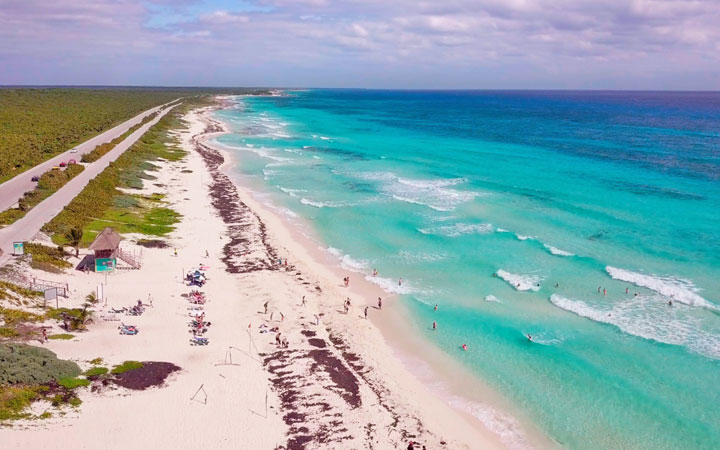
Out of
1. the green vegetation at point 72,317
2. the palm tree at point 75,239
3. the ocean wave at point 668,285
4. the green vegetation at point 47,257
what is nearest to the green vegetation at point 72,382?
the green vegetation at point 72,317

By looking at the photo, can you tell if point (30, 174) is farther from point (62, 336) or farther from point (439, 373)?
point (439, 373)

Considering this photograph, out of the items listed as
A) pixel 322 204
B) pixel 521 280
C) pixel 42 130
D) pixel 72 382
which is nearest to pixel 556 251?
pixel 521 280

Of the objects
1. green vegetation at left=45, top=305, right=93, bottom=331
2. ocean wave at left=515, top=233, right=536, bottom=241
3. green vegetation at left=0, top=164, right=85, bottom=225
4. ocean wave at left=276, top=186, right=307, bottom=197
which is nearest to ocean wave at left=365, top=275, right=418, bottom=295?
ocean wave at left=515, top=233, right=536, bottom=241

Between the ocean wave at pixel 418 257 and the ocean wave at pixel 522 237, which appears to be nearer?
the ocean wave at pixel 418 257

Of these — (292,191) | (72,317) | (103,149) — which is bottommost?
(72,317)

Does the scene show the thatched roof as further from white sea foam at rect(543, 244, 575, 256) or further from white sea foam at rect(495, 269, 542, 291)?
white sea foam at rect(543, 244, 575, 256)

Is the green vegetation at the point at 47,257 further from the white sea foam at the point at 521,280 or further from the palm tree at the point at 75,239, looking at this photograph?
the white sea foam at the point at 521,280
